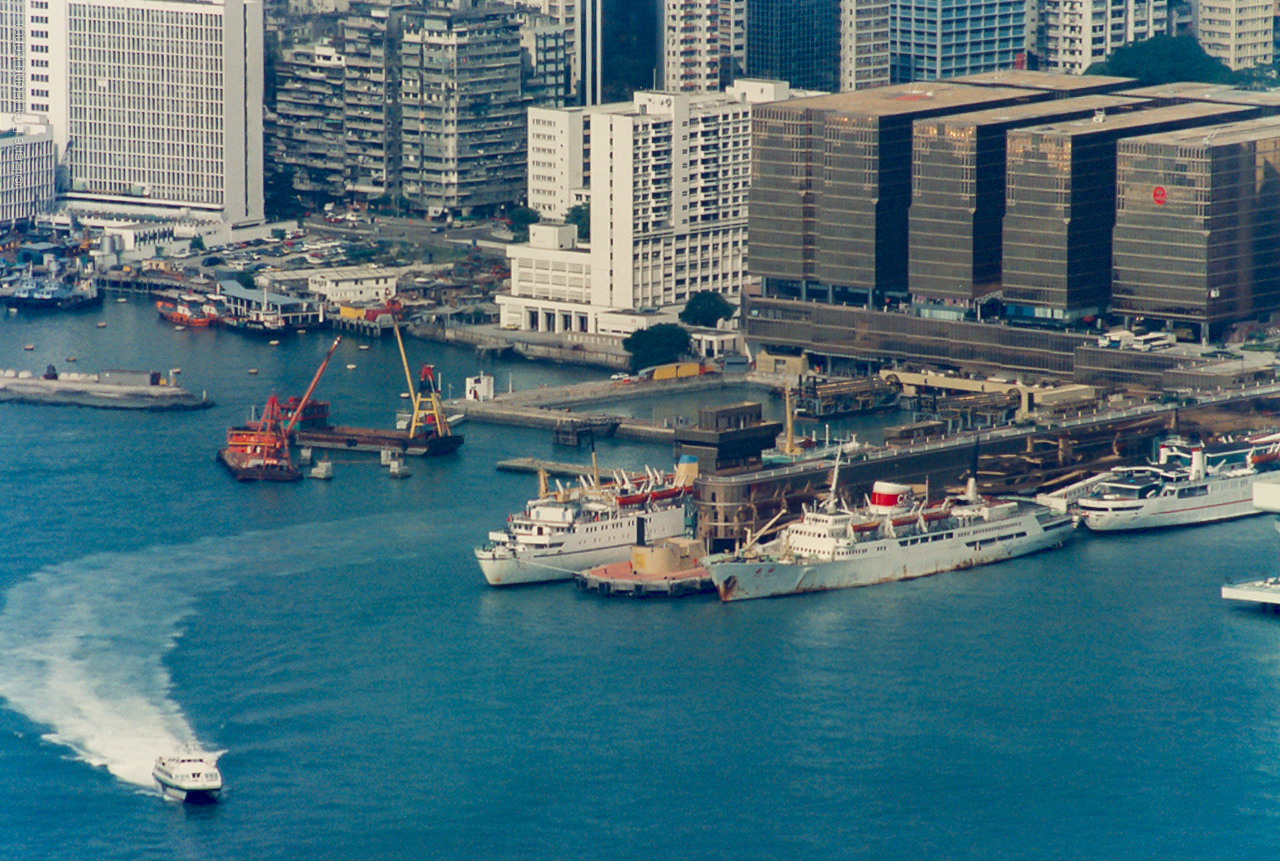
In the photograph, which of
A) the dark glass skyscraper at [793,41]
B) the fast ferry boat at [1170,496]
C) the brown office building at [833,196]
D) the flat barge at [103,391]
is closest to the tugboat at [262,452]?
the flat barge at [103,391]

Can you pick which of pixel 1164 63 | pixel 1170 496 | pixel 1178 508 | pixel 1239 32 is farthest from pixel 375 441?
pixel 1239 32

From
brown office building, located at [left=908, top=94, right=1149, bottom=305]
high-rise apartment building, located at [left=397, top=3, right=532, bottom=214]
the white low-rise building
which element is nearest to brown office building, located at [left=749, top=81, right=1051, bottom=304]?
brown office building, located at [left=908, top=94, right=1149, bottom=305]

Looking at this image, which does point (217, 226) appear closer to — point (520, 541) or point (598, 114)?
point (598, 114)

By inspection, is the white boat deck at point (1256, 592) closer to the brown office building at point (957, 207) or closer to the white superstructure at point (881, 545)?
the white superstructure at point (881, 545)

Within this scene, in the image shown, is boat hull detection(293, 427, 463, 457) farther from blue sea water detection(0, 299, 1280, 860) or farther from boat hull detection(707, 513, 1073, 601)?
boat hull detection(707, 513, 1073, 601)

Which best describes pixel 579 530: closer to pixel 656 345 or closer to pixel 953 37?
pixel 656 345

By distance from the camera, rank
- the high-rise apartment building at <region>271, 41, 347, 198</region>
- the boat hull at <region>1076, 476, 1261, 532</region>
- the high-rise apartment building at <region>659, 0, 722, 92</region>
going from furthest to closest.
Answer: the high-rise apartment building at <region>659, 0, 722, 92</region>
the high-rise apartment building at <region>271, 41, 347, 198</region>
the boat hull at <region>1076, 476, 1261, 532</region>
